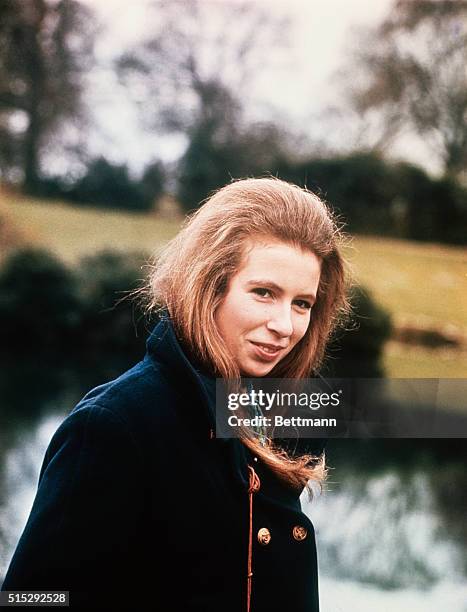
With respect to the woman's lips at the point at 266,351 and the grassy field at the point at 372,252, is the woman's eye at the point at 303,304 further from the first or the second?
the grassy field at the point at 372,252

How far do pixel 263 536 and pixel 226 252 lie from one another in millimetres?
432

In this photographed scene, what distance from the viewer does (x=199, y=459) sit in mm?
1151

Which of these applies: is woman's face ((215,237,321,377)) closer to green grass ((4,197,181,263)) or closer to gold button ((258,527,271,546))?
gold button ((258,527,271,546))

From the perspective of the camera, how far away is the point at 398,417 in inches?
101

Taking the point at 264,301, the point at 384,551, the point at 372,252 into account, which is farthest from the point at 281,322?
the point at 372,252

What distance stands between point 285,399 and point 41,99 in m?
2.33

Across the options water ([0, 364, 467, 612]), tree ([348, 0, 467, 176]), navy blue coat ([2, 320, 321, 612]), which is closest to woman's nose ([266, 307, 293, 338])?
navy blue coat ([2, 320, 321, 612])

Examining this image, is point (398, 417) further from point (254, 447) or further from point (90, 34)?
point (90, 34)

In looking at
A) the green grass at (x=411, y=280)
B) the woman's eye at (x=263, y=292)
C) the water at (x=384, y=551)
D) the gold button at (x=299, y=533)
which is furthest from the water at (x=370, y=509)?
the woman's eye at (x=263, y=292)

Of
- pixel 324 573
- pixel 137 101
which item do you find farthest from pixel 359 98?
pixel 324 573

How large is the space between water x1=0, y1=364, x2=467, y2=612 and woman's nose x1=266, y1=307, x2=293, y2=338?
974mm

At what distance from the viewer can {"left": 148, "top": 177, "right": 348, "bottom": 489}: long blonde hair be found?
3.94 ft

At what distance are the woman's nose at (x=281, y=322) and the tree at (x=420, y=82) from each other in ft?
7.52

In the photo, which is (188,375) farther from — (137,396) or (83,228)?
(83,228)
